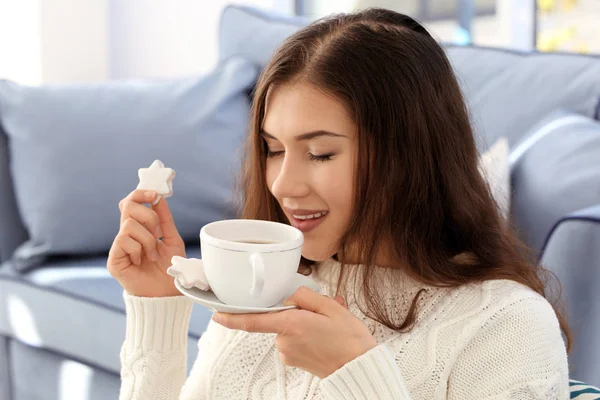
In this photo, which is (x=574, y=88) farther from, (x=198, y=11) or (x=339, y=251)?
(x=198, y=11)

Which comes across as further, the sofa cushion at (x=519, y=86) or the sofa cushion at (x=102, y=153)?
the sofa cushion at (x=102, y=153)

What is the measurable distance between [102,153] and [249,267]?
1545mm

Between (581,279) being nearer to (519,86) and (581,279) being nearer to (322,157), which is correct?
(322,157)

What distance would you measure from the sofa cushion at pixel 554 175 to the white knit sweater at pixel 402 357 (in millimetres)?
527

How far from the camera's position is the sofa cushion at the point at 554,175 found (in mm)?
1569

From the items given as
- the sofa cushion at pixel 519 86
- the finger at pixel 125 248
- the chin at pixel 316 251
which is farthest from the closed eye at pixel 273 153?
the sofa cushion at pixel 519 86

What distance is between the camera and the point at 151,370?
1272 millimetres

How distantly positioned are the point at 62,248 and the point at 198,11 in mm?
1623

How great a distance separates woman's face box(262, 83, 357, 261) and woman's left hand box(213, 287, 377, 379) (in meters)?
0.19

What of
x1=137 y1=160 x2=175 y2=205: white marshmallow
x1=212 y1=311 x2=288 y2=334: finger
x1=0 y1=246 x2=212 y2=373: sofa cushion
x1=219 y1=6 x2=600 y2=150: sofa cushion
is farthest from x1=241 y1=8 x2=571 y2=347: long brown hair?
x1=0 y1=246 x2=212 y2=373: sofa cushion

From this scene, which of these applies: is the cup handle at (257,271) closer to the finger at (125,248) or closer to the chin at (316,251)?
the chin at (316,251)

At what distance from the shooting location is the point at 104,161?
2.34 meters

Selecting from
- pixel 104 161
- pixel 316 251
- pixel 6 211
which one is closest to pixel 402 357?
pixel 316 251

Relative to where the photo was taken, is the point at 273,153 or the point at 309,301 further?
the point at 273,153
